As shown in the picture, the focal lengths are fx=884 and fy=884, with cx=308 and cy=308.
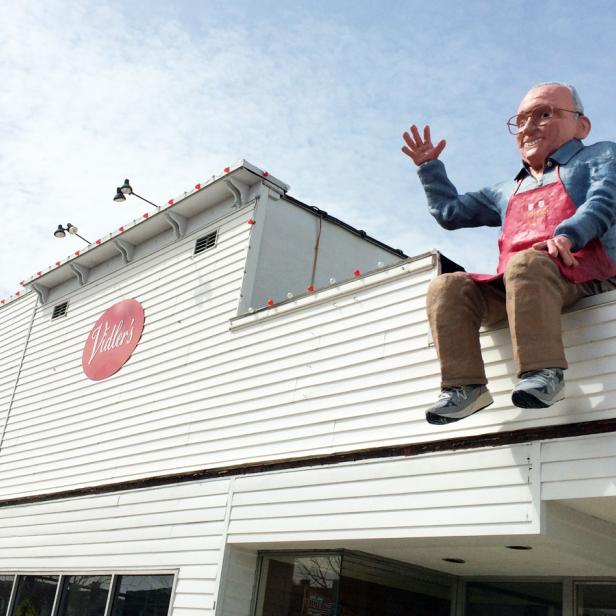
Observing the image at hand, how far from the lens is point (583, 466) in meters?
5.67

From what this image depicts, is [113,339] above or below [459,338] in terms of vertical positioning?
above

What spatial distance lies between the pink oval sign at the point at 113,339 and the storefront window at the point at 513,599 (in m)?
5.28

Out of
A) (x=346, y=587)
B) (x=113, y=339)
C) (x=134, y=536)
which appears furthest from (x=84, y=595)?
(x=346, y=587)

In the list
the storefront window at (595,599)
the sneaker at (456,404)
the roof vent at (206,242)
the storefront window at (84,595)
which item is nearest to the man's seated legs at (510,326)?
the sneaker at (456,404)

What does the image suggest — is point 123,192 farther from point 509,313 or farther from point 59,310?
point 509,313

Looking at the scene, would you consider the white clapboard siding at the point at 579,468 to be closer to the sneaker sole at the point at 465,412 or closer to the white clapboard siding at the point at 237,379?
the white clapboard siding at the point at 237,379

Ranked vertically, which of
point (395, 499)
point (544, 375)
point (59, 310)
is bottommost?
point (395, 499)

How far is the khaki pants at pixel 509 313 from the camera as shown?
5531mm

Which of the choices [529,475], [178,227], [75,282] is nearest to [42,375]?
[75,282]

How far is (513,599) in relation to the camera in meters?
7.92

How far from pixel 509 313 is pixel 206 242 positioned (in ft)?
19.5

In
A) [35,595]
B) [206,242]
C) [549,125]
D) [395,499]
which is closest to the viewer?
[549,125]

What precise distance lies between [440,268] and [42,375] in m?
7.87

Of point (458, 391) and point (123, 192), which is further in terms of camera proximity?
point (123, 192)
